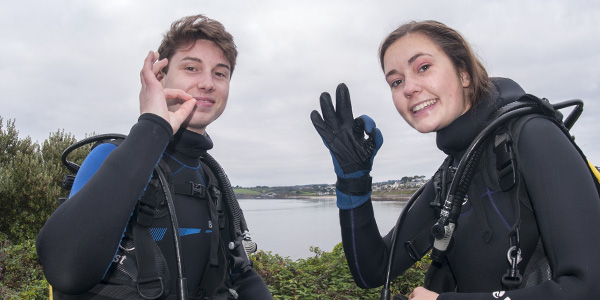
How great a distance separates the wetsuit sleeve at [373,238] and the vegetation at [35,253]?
2.17 meters

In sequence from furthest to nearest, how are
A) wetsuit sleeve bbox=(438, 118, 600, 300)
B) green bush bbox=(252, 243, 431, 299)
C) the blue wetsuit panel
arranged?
1. green bush bbox=(252, 243, 431, 299)
2. the blue wetsuit panel
3. wetsuit sleeve bbox=(438, 118, 600, 300)

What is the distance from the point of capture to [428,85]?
86.7 inches

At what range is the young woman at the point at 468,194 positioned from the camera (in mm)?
1486

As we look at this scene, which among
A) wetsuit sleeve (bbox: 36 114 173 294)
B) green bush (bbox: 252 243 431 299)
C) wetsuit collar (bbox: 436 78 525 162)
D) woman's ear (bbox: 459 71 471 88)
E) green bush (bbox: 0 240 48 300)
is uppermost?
woman's ear (bbox: 459 71 471 88)

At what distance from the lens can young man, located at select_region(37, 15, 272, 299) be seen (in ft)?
5.12

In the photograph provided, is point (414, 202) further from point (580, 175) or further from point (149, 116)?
point (149, 116)

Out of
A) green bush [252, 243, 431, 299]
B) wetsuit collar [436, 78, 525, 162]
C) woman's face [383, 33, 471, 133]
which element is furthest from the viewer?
green bush [252, 243, 431, 299]

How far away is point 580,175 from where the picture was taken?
5.01 feet

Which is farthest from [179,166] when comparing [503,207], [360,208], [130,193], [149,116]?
[503,207]

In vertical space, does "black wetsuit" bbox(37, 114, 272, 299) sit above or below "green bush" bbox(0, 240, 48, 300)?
above

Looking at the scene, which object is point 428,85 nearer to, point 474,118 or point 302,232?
point 474,118

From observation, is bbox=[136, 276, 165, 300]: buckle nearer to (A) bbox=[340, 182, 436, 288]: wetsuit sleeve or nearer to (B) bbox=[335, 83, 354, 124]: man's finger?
(A) bbox=[340, 182, 436, 288]: wetsuit sleeve

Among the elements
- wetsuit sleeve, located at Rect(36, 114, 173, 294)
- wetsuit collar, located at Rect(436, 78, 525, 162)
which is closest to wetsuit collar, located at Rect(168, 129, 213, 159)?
wetsuit sleeve, located at Rect(36, 114, 173, 294)

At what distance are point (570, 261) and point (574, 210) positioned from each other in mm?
191
